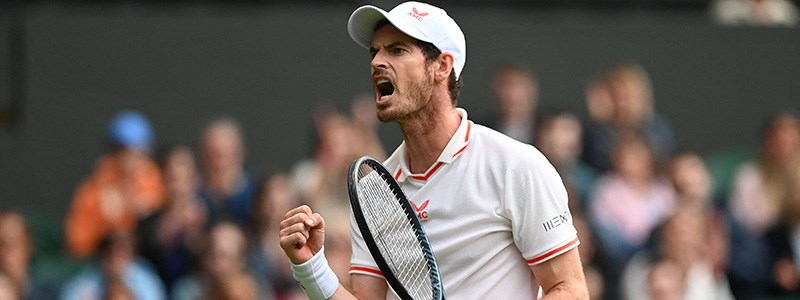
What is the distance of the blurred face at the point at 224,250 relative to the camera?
879 centimetres

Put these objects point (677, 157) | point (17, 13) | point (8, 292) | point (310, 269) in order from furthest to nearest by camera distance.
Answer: point (17, 13), point (677, 157), point (8, 292), point (310, 269)

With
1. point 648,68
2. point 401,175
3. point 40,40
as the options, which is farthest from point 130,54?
point 401,175

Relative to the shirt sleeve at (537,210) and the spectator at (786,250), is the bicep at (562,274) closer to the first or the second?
the shirt sleeve at (537,210)

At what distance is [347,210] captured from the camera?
891 cm

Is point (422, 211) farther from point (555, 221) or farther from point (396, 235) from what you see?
point (555, 221)

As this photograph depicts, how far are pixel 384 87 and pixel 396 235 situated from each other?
1.45ft

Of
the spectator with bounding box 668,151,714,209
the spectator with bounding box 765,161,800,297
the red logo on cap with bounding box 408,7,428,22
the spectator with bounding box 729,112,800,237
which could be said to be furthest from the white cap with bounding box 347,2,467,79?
the spectator with bounding box 729,112,800,237

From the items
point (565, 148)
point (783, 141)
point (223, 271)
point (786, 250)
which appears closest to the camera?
point (223, 271)

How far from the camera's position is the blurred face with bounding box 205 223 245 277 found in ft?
28.8

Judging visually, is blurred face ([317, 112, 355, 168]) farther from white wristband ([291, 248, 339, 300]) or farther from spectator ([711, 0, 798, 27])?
white wristband ([291, 248, 339, 300])

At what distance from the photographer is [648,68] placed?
11.0 metres

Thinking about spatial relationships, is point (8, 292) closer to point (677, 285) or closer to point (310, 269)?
point (677, 285)

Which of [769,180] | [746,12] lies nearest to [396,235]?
[769,180]

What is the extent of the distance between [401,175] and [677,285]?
460cm
